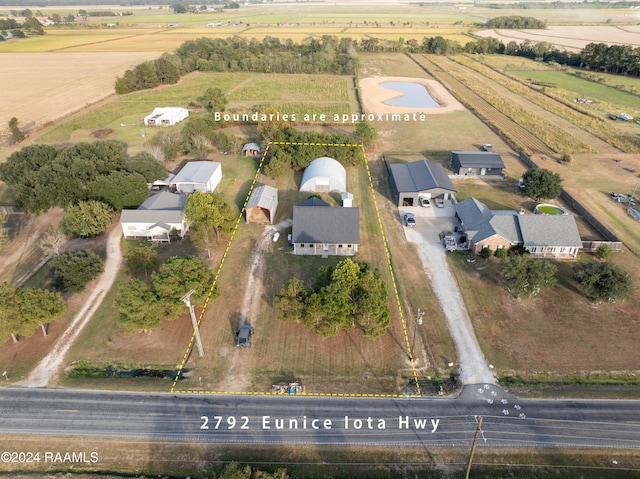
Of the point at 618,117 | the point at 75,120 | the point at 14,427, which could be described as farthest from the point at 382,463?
the point at 618,117

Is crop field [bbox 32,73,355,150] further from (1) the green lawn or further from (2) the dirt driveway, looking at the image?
(1) the green lawn

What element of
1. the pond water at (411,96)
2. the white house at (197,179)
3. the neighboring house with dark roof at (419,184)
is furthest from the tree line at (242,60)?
the neighboring house with dark roof at (419,184)

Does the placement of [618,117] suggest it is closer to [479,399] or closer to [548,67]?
[548,67]

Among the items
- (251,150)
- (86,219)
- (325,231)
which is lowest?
(251,150)

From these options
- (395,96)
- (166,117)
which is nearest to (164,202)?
(166,117)

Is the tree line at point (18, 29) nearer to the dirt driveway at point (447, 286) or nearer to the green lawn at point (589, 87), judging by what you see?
the green lawn at point (589, 87)

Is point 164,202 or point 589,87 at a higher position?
point 164,202

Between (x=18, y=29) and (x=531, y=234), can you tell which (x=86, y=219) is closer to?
(x=531, y=234)

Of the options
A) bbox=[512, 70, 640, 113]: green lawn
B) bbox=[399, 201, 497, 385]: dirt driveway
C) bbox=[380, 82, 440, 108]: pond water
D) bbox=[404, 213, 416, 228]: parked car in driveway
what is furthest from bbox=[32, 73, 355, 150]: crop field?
bbox=[512, 70, 640, 113]: green lawn
